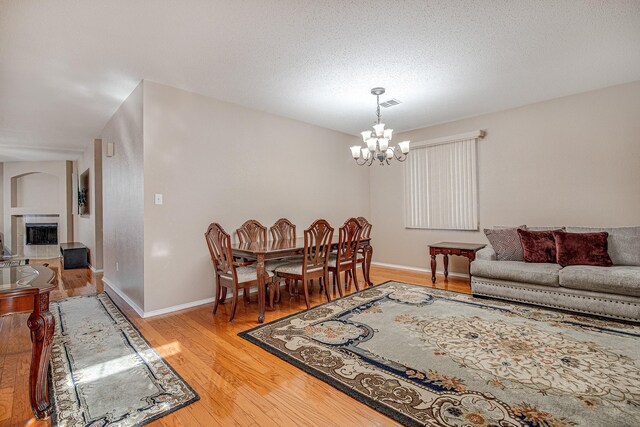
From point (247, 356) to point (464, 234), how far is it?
3.98 meters

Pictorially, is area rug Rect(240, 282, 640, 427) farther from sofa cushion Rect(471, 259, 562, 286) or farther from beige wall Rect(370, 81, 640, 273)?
beige wall Rect(370, 81, 640, 273)

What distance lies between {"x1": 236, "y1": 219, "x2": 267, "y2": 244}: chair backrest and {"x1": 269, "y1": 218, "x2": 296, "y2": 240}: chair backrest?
0.60 ft

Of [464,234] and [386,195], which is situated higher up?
[386,195]

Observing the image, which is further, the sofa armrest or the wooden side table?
the wooden side table

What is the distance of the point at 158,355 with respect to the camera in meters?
2.39

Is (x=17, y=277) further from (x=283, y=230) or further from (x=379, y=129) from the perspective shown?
(x=379, y=129)

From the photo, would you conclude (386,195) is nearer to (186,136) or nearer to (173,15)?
(186,136)

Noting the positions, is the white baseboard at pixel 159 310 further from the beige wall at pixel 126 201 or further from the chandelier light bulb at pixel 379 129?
the chandelier light bulb at pixel 379 129

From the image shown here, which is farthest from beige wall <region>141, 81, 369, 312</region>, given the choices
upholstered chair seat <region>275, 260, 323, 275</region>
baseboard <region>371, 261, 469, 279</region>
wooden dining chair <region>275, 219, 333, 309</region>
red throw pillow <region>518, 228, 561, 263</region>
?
red throw pillow <region>518, 228, 561, 263</region>

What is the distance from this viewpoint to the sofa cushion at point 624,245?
3312 mm

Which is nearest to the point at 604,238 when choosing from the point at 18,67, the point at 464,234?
the point at 464,234

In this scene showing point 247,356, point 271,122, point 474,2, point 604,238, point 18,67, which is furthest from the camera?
point 271,122

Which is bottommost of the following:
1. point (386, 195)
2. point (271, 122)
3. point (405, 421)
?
point (405, 421)

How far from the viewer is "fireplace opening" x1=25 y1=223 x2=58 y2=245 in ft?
27.3
